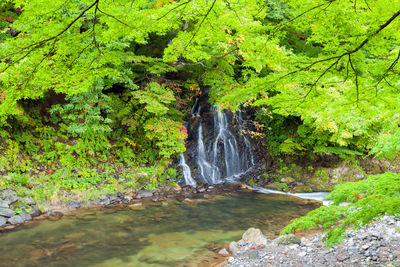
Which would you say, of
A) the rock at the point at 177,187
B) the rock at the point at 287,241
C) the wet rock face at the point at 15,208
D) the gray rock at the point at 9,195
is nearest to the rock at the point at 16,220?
the wet rock face at the point at 15,208

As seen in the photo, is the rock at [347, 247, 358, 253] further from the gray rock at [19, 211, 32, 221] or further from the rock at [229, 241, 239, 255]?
the gray rock at [19, 211, 32, 221]

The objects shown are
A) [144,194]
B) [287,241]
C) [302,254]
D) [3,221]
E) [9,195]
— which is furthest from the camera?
[144,194]

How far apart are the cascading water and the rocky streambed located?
249 inches

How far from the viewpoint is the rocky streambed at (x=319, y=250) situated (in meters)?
4.34

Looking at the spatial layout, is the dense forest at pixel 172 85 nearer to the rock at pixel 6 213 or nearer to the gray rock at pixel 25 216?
the gray rock at pixel 25 216

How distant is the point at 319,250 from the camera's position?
500 cm

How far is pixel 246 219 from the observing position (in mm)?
7984

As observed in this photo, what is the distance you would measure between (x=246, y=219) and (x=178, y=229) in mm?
2173

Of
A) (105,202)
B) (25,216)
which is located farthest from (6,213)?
(105,202)

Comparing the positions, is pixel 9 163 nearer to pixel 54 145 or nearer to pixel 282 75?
pixel 54 145

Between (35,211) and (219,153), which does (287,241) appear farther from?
(219,153)

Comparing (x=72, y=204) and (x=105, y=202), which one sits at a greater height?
(x=72, y=204)

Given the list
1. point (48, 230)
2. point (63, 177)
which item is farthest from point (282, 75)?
point (63, 177)

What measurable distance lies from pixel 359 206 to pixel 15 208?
26.9ft
